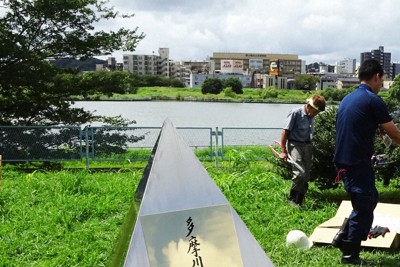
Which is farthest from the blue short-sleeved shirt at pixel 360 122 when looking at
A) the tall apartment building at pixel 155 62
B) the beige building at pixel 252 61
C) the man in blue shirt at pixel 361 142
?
the beige building at pixel 252 61

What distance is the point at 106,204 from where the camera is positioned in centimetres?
668

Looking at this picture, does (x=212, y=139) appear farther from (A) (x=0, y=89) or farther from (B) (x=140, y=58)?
(B) (x=140, y=58)

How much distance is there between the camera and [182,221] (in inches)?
106

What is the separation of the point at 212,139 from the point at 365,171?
7.30m

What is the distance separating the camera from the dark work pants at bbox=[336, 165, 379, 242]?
4324 mm

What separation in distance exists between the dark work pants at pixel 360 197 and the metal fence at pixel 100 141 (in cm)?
693

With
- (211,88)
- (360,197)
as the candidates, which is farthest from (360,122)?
(211,88)

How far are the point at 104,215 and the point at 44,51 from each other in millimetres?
7737

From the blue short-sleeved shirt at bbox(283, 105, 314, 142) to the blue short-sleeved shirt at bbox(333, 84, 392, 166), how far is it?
2037 mm

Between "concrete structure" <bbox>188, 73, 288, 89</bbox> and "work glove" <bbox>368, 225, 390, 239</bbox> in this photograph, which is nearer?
"work glove" <bbox>368, 225, 390, 239</bbox>

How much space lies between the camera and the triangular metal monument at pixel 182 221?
2654 millimetres

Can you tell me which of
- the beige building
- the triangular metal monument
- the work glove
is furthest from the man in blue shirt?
the beige building

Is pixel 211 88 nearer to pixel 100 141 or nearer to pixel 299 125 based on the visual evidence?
pixel 100 141

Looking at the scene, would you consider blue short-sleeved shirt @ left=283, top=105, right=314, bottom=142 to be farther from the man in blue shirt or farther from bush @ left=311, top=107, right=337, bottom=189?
the man in blue shirt
